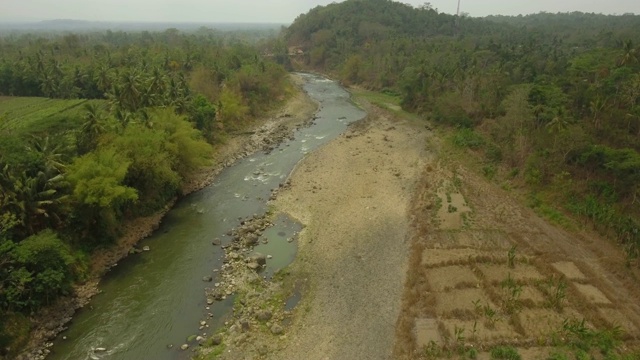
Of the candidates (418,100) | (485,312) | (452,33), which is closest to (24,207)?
(485,312)

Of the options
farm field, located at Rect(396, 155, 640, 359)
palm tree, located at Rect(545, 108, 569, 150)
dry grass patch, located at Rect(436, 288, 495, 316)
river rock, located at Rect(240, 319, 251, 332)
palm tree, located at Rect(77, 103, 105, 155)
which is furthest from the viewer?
palm tree, located at Rect(545, 108, 569, 150)

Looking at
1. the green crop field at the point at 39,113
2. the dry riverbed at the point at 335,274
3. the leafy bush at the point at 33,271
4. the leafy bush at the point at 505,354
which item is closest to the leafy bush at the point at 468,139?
the dry riverbed at the point at 335,274

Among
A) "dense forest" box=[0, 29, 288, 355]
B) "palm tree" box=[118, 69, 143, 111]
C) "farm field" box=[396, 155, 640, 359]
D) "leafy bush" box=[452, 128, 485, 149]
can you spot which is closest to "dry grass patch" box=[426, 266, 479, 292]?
"farm field" box=[396, 155, 640, 359]

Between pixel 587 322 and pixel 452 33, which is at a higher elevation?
pixel 452 33

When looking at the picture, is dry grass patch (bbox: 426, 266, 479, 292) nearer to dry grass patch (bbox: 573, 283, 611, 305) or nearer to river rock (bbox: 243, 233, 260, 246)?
dry grass patch (bbox: 573, 283, 611, 305)

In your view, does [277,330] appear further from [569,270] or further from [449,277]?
[569,270]

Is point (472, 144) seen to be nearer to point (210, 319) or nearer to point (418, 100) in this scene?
point (418, 100)
